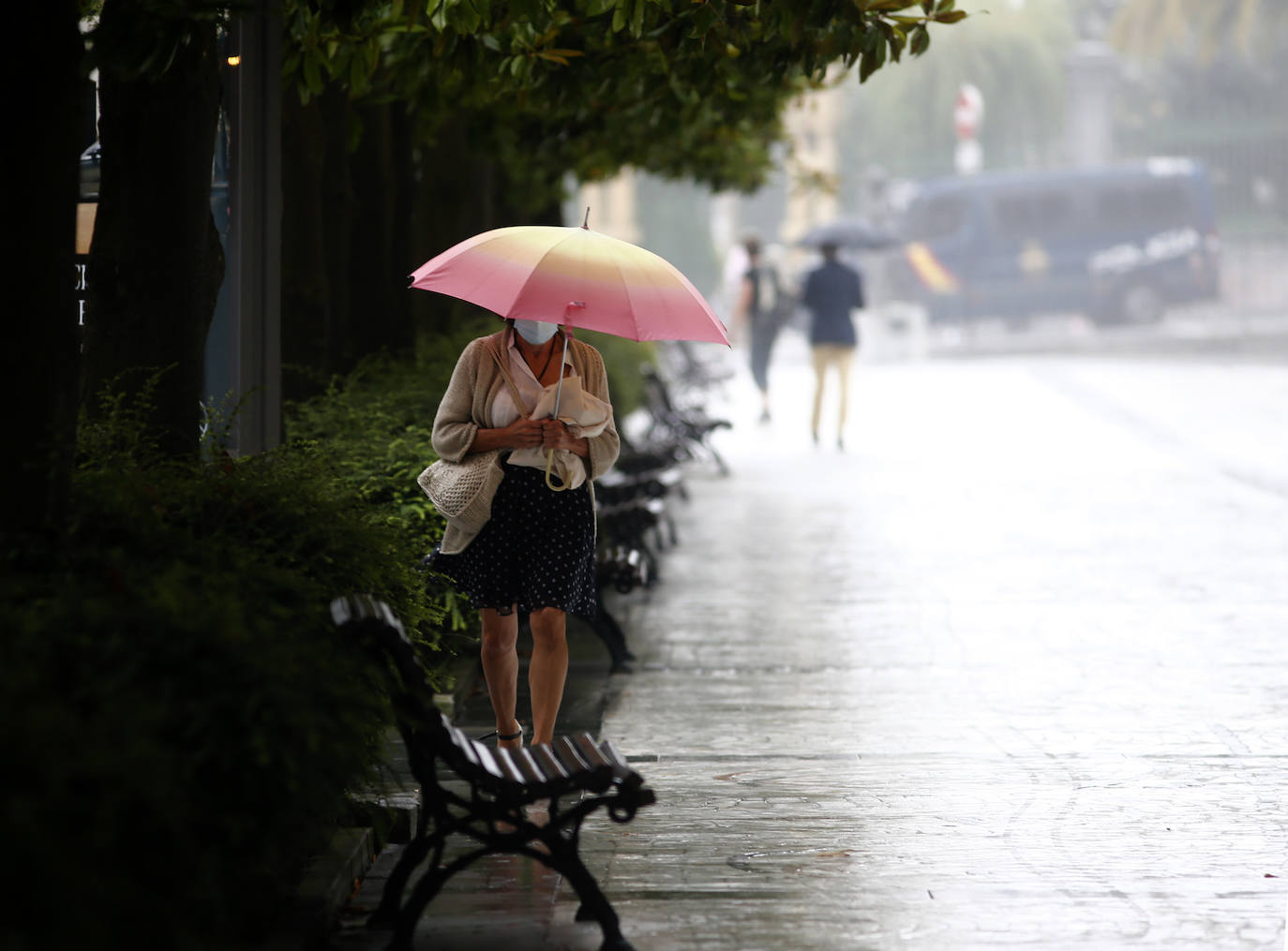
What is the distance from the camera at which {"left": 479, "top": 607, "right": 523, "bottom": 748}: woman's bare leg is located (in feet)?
20.2

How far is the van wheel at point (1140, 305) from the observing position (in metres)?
42.3

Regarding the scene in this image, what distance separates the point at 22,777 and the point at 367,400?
635 cm

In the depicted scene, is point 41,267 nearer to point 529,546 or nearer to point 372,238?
point 529,546

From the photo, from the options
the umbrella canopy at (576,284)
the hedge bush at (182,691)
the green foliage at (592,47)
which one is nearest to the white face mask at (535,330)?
the umbrella canopy at (576,284)

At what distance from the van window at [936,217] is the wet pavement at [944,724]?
90.1 feet

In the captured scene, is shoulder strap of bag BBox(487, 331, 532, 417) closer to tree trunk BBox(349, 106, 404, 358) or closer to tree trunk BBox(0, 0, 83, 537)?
tree trunk BBox(0, 0, 83, 537)

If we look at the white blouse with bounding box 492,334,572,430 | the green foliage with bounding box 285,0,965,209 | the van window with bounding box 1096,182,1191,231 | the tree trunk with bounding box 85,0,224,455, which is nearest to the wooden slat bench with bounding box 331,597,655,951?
the white blouse with bounding box 492,334,572,430

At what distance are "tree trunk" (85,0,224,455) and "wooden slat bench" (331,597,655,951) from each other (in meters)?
1.95

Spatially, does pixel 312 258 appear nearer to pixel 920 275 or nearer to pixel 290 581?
pixel 290 581

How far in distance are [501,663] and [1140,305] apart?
126 feet

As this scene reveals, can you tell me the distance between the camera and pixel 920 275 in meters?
43.0

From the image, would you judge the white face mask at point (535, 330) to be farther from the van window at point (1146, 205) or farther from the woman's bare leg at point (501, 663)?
the van window at point (1146, 205)

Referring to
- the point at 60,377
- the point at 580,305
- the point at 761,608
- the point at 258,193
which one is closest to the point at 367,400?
the point at 258,193

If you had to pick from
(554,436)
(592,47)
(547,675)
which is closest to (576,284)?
(554,436)
